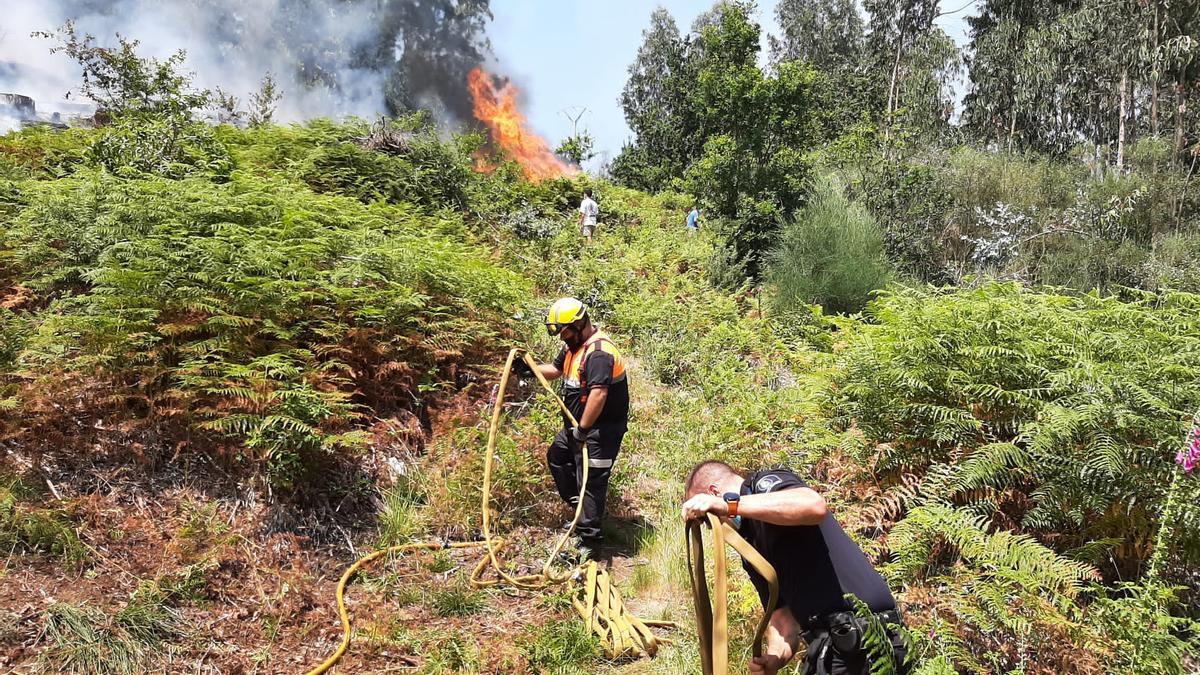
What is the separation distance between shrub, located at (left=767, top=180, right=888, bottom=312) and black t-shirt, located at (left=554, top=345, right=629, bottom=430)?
8315 millimetres

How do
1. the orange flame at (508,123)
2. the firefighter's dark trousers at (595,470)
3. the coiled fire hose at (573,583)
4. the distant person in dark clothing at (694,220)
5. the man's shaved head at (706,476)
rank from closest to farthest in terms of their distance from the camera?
the man's shaved head at (706,476) < the coiled fire hose at (573,583) < the firefighter's dark trousers at (595,470) < the distant person in dark clothing at (694,220) < the orange flame at (508,123)

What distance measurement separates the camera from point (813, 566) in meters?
2.89

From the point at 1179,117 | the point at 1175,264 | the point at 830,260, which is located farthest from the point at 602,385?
the point at 1179,117

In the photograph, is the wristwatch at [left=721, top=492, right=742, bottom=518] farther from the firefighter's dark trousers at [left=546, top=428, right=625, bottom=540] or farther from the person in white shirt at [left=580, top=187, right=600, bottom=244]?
the person in white shirt at [left=580, top=187, right=600, bottom=244]

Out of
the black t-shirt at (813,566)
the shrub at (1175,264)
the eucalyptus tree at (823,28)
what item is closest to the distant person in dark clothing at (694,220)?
the shrub at (1175,264)

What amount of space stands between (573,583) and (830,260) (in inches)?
406

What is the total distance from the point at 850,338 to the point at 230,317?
5.27 metres

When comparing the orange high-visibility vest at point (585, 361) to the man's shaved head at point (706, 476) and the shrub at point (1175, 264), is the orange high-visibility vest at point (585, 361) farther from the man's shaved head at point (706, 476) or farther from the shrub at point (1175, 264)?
the shrub at point (1175, 264)

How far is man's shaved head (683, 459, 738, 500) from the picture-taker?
10.2 ft

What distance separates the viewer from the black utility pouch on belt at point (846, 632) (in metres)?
2.77

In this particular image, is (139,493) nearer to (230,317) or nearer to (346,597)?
(230,317)

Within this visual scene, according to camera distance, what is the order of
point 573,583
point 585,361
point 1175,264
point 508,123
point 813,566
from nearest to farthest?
point 813,566
point 573,583
point 585,361
point 1175,264
point 508,123

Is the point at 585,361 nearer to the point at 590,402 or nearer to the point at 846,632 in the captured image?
the point at 590,402

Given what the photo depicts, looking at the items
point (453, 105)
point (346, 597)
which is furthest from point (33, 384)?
point (453, 105)
